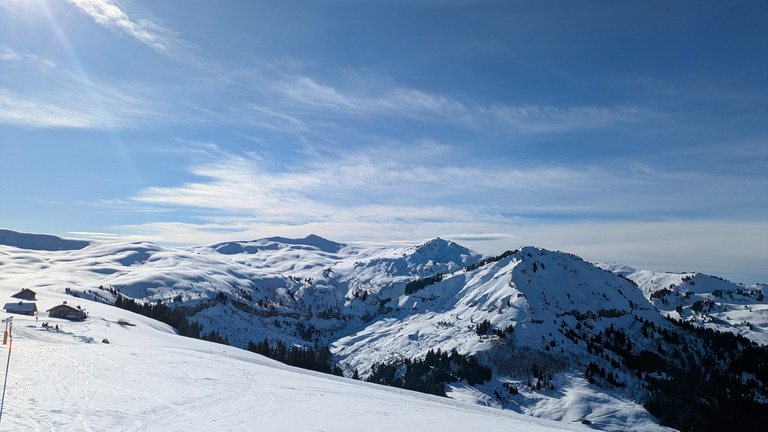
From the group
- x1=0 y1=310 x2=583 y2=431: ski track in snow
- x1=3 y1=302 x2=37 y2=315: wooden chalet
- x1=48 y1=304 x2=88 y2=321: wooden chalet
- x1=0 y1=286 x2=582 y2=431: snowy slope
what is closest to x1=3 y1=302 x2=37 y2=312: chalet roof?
x1=3 y1=302 x2=37 y2=315: wooden chalet

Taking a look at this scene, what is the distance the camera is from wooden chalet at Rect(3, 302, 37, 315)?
214ft

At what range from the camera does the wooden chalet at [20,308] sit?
65.3 metres

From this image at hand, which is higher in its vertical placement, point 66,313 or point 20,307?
point 20,307

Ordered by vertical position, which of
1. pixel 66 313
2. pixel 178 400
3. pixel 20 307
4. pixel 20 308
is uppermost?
pixel 178 400

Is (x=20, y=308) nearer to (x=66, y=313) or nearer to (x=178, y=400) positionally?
(x=66, y=313)

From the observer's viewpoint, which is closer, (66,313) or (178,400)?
(178,400)

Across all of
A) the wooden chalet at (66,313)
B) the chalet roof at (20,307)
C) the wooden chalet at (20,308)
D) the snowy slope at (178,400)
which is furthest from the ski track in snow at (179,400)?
the chalet roof at (20,307)

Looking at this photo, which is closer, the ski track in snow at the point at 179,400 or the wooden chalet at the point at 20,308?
the ski track in snow at the point at 179,400

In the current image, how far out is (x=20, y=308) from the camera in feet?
218

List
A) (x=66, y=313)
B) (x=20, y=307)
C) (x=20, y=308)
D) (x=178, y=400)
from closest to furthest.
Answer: (x=178, y=400), (x=20, y=308), (x=20, y=307), (x=66, y=313)

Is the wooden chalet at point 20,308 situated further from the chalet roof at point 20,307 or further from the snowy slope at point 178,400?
the snowy slope at point 178,400

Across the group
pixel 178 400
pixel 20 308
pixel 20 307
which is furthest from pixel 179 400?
pixel 20 307

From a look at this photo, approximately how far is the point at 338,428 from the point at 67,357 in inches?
1087

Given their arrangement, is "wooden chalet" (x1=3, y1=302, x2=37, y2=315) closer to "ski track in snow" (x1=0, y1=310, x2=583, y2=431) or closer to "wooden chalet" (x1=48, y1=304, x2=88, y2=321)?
"wooden chalet" (x1=48, y1=304, x2=88, y2=321)
